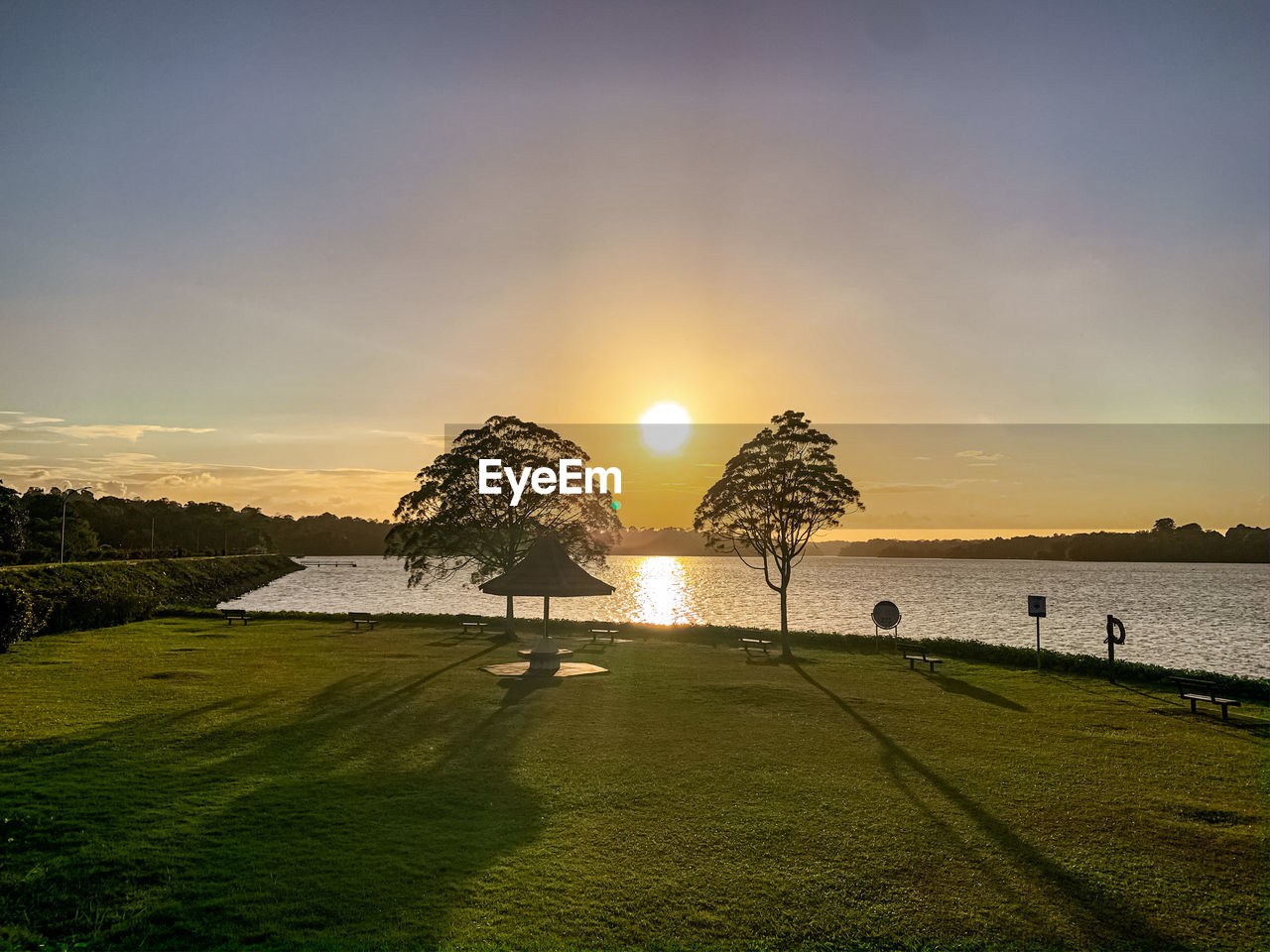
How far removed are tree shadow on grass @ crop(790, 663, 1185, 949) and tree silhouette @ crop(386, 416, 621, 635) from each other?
981 inches

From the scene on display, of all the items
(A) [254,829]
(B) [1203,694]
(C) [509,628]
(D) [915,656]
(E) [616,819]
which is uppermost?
(A) [254,829]

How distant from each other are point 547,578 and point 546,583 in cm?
31

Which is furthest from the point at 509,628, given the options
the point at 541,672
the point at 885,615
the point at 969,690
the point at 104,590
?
the point at 104,590

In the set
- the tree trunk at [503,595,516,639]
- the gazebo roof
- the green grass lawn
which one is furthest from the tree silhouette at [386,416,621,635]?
the green grass lawn

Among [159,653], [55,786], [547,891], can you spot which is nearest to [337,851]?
[547,891]

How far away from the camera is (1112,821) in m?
10.7

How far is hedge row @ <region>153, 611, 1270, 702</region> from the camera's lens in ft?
73.3

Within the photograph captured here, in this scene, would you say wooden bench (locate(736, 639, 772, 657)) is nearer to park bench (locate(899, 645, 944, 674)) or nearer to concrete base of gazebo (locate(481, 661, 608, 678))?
park bench (locate(899, 645, 944, 674))

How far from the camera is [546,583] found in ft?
77.2

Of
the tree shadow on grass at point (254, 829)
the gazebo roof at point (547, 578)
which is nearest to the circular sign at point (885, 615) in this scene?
the gazebo roof at point (547, 578)

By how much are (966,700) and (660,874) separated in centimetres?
1448

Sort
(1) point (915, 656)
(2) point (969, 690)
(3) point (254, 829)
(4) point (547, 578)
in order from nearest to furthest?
(3) point (254, 829) < (2) point (969, 690) < (4) point (547, 578) < (1) point (915, 656)

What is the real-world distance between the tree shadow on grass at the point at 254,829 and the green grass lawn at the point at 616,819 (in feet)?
0.17

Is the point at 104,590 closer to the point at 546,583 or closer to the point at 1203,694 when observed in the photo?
the point at 546,583
